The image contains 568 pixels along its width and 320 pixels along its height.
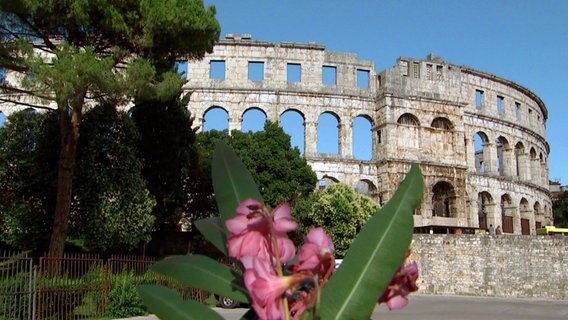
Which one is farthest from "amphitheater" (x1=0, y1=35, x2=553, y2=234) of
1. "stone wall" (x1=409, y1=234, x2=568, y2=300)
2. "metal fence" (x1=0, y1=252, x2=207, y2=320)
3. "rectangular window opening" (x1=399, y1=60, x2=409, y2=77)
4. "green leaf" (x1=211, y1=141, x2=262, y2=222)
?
"green leaf" (x1=211, y1=141, x2=262, y2=222)

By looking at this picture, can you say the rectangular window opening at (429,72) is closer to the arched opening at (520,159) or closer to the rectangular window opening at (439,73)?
the rectangular window opening at (439,73)

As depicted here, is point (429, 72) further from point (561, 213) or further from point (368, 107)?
point (561, 213)

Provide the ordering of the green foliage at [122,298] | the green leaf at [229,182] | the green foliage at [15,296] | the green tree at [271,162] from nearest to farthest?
the green leaf at [229,182], the green foliage at [15,296], the green foliage at [122,298], the green tree at [271,162]

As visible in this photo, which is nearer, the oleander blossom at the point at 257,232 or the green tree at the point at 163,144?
the oleander blossom at the point at 257,232

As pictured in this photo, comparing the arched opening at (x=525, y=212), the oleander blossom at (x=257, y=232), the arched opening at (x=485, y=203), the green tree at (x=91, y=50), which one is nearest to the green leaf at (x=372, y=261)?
the oleander blossom at (x=257, y=232)

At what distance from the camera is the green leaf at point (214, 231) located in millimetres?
1241

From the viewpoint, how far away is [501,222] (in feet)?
124

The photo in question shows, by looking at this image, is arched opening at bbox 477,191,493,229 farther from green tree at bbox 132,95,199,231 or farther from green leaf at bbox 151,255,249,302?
green leaf at bbox 151,255,249,302

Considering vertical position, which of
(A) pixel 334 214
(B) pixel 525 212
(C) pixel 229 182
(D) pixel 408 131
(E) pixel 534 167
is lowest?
(C) pixel 229 182

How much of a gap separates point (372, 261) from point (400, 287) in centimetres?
11

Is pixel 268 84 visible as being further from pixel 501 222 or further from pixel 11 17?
pixel 11 17

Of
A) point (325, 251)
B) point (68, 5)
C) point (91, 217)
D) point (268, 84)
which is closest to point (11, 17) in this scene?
point (68, 5)

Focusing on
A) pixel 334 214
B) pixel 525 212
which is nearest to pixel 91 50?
pixel 334 214

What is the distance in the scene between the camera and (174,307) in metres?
1.17
